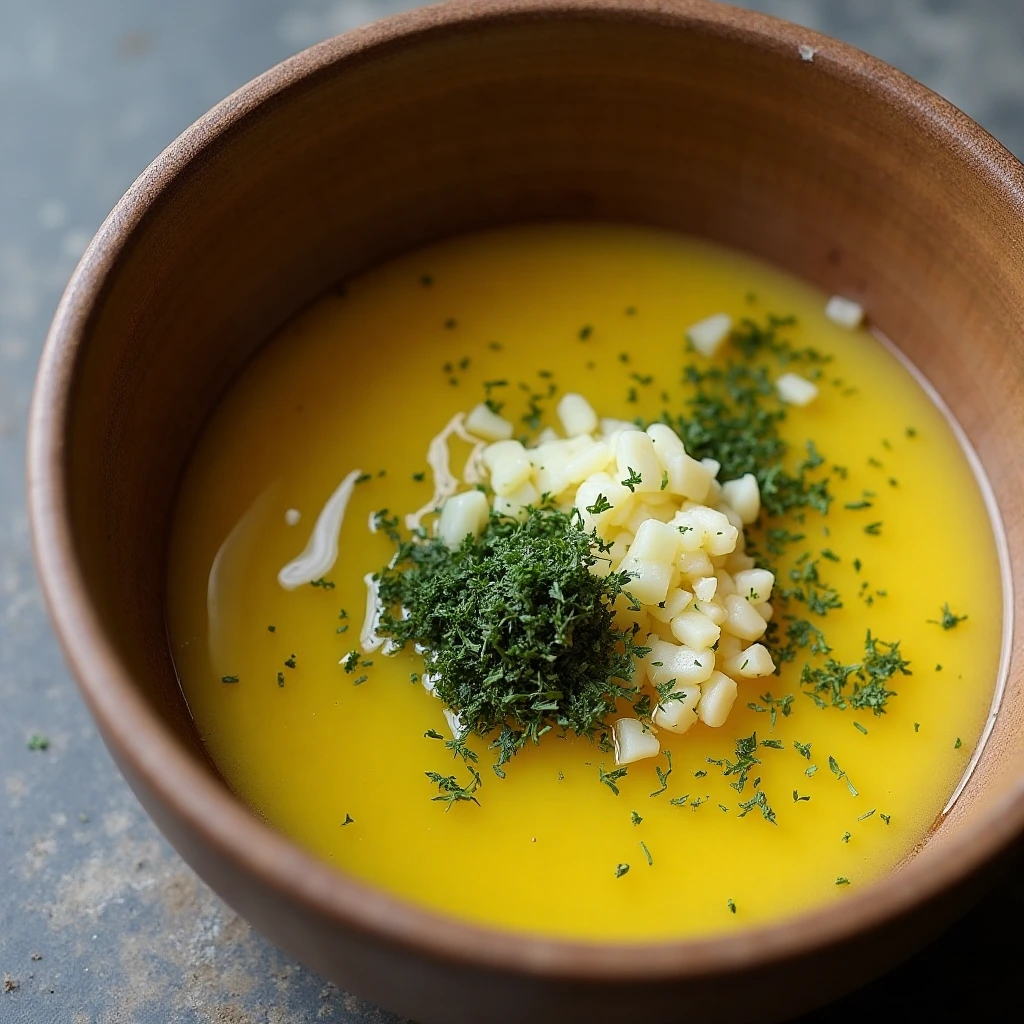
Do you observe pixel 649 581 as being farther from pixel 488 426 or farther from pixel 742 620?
pixel 488 426

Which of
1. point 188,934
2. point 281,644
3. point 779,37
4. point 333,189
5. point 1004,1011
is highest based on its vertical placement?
point 779,37

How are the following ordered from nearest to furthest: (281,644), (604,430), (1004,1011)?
(1004,1011)
(281,644)
(604,430)

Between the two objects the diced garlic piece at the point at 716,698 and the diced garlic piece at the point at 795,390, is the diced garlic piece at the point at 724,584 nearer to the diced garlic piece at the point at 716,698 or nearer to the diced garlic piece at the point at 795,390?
the diced garlic piece at the point at 716,698

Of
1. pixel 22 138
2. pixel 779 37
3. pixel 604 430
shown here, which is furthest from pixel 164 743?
pixel 22 138

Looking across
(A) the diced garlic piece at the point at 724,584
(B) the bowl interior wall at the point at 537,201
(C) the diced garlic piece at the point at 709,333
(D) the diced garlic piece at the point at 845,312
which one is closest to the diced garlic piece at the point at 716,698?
(A) the diced garlic piece at the point at 724,584

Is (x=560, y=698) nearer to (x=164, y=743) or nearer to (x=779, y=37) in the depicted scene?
(x=164, y=743)

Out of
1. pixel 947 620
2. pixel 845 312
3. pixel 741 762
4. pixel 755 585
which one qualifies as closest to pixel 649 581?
pixel 755 585
